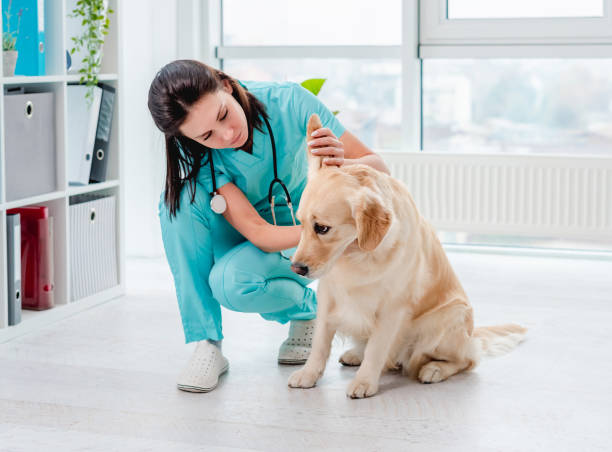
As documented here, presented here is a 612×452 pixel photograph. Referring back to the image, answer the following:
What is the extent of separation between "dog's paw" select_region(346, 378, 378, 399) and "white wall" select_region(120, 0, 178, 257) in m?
2.06

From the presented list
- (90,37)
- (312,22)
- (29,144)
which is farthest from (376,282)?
(312,22)

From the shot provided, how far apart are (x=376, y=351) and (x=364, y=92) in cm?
236

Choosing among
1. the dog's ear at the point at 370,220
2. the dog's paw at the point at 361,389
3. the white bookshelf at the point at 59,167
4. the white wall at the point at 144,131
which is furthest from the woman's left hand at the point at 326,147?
the white wall at the point at 144,131

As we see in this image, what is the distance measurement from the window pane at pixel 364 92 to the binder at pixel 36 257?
182cm

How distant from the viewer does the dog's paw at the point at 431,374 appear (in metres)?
2.13

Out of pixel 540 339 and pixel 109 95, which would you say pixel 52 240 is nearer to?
pixel 109 95

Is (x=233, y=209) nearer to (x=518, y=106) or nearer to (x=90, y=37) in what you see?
(x=90, y=37)

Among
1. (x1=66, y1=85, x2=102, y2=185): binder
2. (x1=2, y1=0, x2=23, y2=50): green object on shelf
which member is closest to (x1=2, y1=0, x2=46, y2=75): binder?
(x1=2, y1=0, x2=23, y2=50): green object on shelf

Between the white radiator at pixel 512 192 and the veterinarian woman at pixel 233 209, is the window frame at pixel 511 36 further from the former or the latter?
the veterinarian woman at pixel 233 209

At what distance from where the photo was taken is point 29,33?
2695 millimetres

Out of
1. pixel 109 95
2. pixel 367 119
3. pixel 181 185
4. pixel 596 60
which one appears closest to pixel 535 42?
pixel 596 60

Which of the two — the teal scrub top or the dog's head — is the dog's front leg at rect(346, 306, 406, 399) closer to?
the dog's head

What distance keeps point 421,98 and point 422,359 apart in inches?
87.6

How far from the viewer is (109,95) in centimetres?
302
